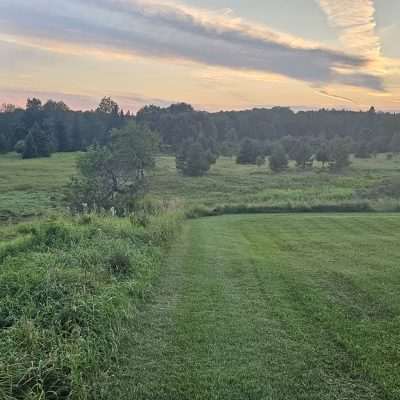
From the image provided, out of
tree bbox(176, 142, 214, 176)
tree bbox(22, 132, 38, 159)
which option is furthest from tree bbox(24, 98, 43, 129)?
tree bbox(176, 142, 214, 176)

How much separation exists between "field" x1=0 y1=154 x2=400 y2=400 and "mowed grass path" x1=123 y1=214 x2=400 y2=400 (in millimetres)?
20

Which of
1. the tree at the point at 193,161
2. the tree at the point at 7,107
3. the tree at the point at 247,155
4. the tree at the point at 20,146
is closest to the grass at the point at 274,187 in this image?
the tree at the point at 193,161

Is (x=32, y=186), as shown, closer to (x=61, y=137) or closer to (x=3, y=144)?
(x=3, y=144)

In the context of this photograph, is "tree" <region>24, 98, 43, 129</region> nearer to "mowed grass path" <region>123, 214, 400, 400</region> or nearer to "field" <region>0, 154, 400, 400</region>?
"field" <region>0, 154, 400, 400</region>

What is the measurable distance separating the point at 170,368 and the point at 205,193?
35.0m

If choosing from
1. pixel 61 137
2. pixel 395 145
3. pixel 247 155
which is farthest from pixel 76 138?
pixel 395 145

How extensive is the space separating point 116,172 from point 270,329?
105ft

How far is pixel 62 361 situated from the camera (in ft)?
14.5

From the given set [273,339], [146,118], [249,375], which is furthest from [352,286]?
[146,118]

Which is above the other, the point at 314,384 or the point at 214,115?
the point at 214,115

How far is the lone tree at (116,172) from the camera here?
2567cm

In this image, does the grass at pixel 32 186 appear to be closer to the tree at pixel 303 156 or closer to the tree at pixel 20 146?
the tree at pixel 20 146

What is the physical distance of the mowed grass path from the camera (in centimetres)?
443

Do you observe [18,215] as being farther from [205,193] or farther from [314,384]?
[314,384]
